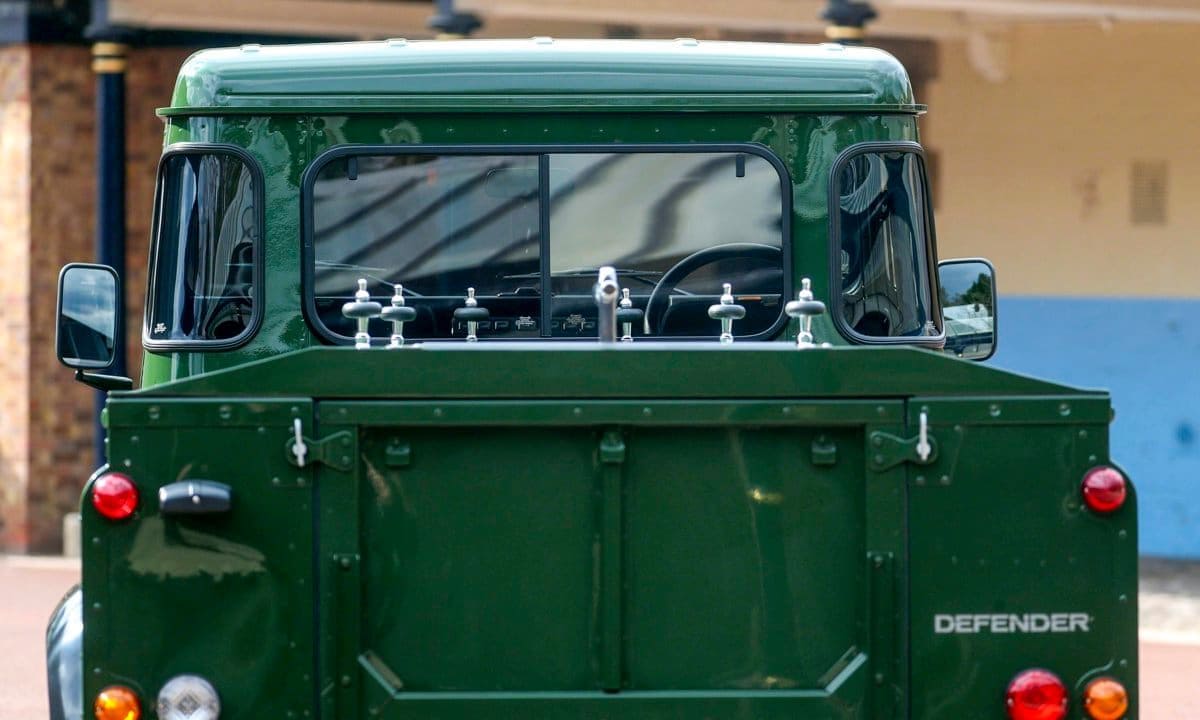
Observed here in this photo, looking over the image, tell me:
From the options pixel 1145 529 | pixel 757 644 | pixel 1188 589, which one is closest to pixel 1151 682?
pixel 1188 589

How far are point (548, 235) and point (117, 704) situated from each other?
1933 mm

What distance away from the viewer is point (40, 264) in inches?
495

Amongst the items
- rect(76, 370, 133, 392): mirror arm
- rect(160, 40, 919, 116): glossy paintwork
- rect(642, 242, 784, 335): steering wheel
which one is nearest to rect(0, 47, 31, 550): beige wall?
rect(76, 370, 133, 392): mirror arm

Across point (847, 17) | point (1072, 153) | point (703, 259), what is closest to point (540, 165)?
point (703, 259)

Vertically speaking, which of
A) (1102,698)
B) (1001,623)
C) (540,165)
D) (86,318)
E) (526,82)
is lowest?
(1102,698)

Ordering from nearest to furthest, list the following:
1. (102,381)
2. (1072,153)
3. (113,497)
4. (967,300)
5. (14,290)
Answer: (113,497)
(102,381)
(967,300)
(1072,153)
(14,290)

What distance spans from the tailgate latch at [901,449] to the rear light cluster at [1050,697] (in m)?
0.48

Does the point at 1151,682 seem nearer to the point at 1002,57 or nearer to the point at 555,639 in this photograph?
the point at 1002,57

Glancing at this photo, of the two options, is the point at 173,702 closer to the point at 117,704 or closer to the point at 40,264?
the point at 117,704

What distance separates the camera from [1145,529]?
40.2 ft

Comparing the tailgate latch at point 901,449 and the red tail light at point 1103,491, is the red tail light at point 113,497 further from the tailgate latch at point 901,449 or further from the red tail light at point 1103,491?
the red tail light at point 1103,491

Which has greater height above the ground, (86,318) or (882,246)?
(882,246)

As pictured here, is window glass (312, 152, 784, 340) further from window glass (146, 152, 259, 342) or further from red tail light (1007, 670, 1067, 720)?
red tail light (1007, 670, 1067, 720)

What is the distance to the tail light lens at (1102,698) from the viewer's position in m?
3.70
